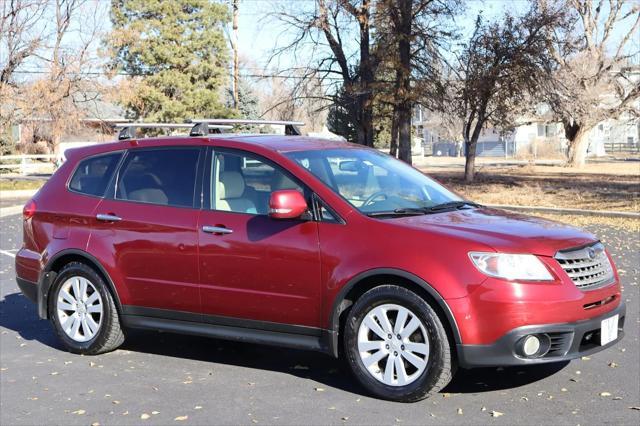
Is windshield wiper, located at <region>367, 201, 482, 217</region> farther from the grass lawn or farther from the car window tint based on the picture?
the grass lawn

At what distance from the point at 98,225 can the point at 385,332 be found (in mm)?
2665

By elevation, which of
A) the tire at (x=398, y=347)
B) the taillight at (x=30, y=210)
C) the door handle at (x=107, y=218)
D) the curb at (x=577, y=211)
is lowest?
the curb at (x=577, y=211)

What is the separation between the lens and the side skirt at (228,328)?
5680 millimetres

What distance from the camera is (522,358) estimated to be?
5.07m

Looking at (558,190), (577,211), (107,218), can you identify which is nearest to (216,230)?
(107,218)

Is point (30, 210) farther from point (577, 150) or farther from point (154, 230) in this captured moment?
point (577, 150)

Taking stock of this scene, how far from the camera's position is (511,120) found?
31.6 m

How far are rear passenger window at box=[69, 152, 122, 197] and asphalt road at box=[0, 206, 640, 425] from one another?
4.55ft

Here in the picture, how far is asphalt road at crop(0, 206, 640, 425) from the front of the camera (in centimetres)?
508

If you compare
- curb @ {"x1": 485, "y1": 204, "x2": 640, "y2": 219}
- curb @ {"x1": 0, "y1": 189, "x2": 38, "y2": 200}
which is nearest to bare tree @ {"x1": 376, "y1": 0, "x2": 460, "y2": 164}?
curb @ {"x1": 485, "y1": 204, "x2": 640, "y2": 219}

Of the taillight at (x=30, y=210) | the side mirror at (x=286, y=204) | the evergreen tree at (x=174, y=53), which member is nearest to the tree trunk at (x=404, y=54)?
the evergreen tree at (x=174, y=53)

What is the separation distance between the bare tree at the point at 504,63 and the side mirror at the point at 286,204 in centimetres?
2299

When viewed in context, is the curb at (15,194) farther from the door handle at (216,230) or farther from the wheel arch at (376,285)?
the wheel arch at (376,285)

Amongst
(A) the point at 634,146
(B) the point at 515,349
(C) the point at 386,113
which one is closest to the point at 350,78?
(C) the point at 386,113
